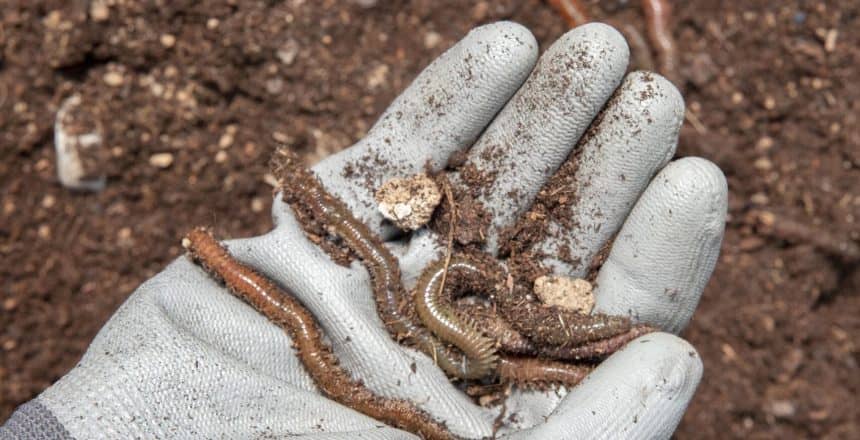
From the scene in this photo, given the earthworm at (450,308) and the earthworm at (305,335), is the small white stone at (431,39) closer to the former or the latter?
the earthworm at (450,308)

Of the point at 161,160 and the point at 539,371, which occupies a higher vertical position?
the point at 161,160

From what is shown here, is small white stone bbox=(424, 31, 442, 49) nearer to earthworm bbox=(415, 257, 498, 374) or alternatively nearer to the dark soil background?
the dark soil background

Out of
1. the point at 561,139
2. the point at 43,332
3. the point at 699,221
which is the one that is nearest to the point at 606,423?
the point at 699,221

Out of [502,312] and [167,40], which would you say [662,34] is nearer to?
[502,312]

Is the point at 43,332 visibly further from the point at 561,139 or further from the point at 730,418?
the point at 730,418

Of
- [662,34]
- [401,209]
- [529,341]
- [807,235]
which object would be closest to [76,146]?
[401,209]

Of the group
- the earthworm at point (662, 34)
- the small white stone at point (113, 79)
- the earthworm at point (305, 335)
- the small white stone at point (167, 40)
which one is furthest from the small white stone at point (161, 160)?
the earthworm at point (662, 34)

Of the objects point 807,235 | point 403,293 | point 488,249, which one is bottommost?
point 807,235
